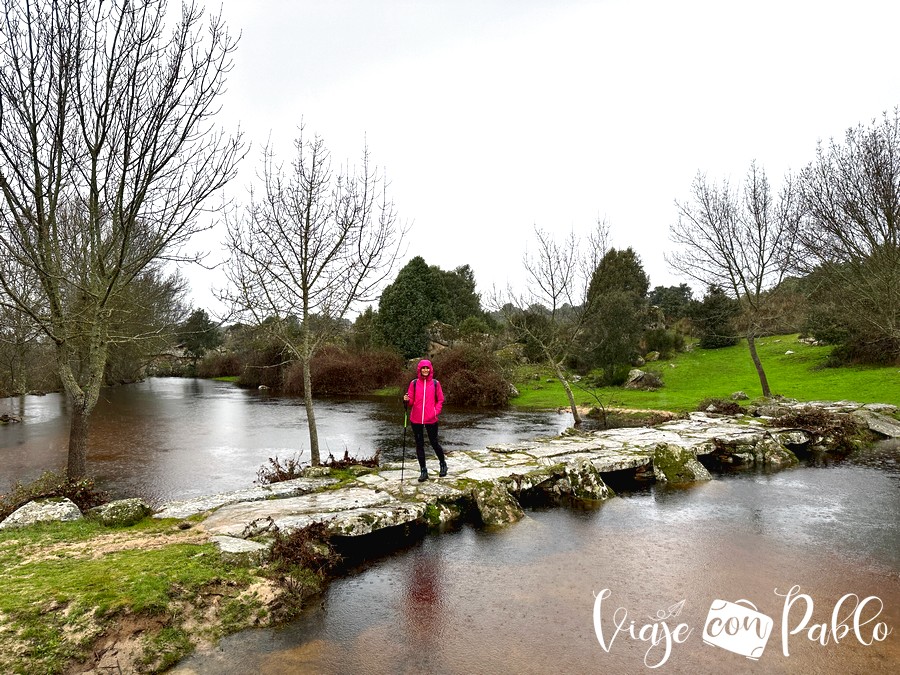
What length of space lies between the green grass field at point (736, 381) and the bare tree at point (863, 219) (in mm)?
5029

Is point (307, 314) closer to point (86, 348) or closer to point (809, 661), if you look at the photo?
point (809, 661)

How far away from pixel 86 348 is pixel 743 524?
25711 mm

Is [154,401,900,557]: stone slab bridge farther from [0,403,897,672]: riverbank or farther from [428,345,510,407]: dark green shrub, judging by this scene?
[428,345,510,407]: dark green shrub

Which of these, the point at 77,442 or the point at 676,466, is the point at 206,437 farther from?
the point at 676,466

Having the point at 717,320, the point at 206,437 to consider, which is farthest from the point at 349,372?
the point at 717,320

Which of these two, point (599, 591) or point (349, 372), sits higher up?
point (349, 372)

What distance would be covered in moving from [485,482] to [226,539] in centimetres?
392

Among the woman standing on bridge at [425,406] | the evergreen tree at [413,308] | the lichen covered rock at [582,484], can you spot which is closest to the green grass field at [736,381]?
the evergreen tree at [413,308]

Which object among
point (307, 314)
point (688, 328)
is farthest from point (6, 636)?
point (688, 328)

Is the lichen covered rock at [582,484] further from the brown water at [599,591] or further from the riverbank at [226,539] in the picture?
the brown water at [599,591]

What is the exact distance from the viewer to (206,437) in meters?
17.2

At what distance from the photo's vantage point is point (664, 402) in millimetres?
20578

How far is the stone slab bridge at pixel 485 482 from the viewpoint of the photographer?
642 cm

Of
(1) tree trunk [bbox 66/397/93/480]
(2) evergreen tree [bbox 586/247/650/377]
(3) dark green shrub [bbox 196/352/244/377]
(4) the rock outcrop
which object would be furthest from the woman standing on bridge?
(3) dark green shrub [bbox 196/352/244/377]
